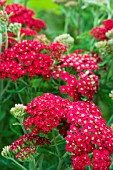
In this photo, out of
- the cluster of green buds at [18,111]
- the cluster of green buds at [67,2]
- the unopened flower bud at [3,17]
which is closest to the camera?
the cluster of green buds at [18,111]

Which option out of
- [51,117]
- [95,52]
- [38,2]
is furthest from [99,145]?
[38,2]

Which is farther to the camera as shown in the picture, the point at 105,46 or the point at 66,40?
the point at 66,40

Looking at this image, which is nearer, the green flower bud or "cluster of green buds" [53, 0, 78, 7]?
the green flower bud

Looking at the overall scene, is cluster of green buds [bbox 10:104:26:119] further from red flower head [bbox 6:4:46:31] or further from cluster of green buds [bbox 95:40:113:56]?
red flower head [bbox 6:4:46:31]

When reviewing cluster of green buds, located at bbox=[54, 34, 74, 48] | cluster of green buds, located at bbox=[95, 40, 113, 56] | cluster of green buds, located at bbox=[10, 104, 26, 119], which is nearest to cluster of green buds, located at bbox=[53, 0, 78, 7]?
cluster of green buds, located at bbox=[54, 34, 74, 48]

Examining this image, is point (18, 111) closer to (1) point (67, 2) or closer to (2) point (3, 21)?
(2) point (3, 21)

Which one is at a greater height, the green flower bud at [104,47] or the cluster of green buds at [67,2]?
the cluster of green buds at [67,2]

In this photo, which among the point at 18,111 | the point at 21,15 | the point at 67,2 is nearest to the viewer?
the point at 18,111

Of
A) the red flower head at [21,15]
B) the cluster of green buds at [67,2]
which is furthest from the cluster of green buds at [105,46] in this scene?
the cluster of green buds at [67,2]

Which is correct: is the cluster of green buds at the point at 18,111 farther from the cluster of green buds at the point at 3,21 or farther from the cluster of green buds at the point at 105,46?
the cluster of green buds at the point at 105,46

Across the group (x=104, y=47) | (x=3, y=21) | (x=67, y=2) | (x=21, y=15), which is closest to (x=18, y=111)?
(x=3, y=21)

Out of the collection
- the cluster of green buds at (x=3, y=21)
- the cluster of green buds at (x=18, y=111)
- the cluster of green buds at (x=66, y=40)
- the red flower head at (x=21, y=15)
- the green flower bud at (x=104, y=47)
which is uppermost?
the red flower head at (x=21, y=15)
